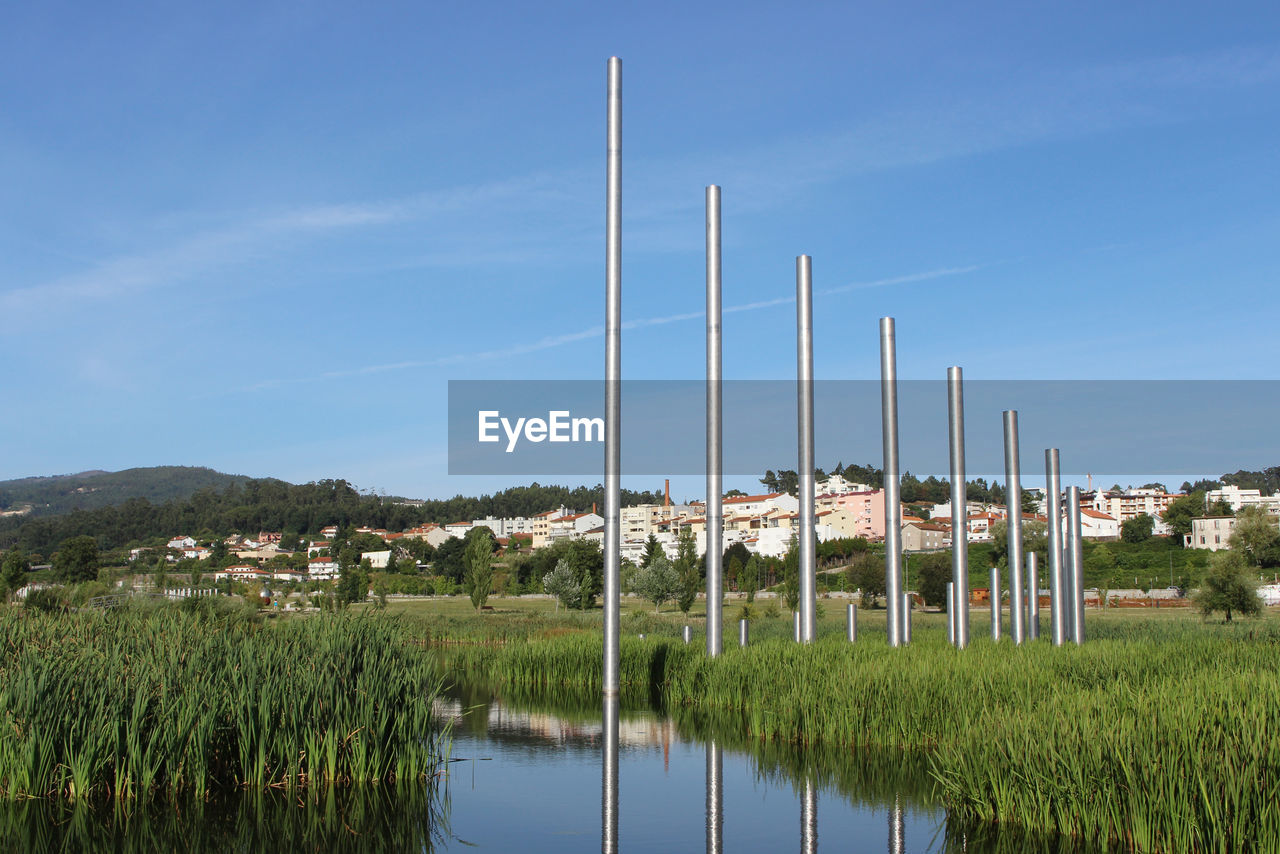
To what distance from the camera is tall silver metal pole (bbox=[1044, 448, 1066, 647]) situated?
16.0 m

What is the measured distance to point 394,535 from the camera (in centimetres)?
12700

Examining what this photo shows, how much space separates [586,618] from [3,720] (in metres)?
25.8

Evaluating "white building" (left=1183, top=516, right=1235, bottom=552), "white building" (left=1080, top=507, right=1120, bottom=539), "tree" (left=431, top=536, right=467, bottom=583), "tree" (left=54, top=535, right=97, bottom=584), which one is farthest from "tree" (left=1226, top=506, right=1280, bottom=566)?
"white building" (left=1080, top=507, right=1120, bottom=539)

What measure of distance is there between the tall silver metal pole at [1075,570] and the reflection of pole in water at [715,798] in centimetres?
841

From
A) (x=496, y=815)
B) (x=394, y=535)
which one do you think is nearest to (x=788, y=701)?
(x=496, y=815)

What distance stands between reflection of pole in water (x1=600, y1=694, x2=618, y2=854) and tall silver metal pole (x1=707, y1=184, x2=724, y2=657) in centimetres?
253

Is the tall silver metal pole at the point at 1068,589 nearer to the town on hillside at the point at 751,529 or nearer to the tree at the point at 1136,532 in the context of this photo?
the town on hillside at the point at 751,529

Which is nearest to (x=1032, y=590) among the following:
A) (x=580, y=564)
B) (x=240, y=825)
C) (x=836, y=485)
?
(x=240, y=825)

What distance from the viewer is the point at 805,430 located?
53.5 feet

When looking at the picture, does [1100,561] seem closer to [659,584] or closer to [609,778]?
[659,584]

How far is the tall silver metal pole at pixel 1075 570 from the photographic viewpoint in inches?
658

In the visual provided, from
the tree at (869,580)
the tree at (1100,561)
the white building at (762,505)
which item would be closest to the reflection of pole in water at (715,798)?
the tree at (869,580)

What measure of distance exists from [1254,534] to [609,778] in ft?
121

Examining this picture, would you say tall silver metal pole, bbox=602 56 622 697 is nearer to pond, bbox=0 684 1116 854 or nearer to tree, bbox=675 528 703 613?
pond, bbox=0 684 1116 854
